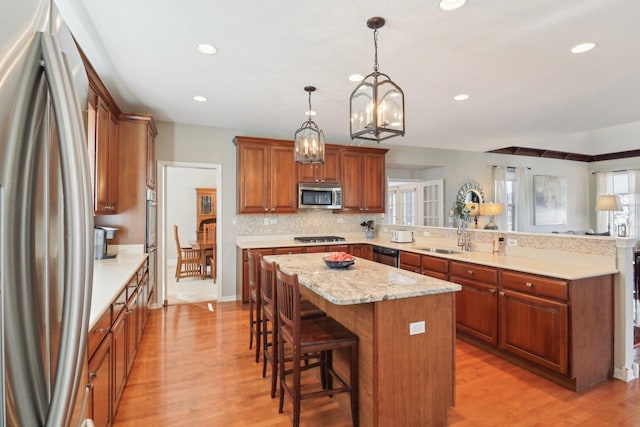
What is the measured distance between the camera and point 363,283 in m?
2.15

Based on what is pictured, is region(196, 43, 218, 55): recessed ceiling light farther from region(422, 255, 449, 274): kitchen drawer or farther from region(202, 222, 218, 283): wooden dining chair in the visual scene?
region(202, 222, 218, 283): wooden dining chair

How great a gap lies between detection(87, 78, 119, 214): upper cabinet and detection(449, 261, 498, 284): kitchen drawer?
345 centimetres

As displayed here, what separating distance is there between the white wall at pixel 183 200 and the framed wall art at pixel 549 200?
7.85 metres

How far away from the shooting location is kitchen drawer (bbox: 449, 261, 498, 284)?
312 cm

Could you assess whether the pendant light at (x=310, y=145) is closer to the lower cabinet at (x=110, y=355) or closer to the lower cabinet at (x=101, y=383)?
the lower cabinet at (x=110, y=355)

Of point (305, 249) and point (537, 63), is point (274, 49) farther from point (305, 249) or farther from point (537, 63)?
point (305, 249)

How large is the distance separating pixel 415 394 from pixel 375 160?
14.1 ft

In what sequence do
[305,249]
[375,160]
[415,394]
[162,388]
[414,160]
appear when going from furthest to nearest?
[414,160] → [375,160] → [305,249] → [162,388] → [415,394]

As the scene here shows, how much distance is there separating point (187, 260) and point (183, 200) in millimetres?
2324

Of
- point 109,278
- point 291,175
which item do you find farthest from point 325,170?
point 109,278

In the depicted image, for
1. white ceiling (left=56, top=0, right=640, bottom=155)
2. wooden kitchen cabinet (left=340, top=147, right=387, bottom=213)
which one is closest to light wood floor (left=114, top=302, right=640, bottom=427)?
white ceiling (left=56, top=0, right=640, bottom=155)

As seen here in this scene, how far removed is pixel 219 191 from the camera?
195 inches

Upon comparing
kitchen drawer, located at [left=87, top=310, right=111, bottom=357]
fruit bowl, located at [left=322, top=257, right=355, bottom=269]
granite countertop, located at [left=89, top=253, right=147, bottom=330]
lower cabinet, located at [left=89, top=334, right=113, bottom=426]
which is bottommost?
lower cabinet, located at [left=89, top=334, right=113, bottom=426]

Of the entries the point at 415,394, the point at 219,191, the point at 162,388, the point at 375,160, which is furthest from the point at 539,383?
the point at 219,191
